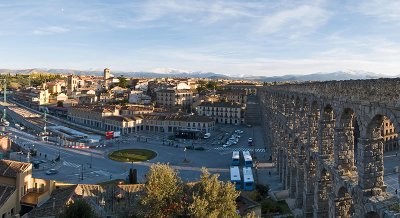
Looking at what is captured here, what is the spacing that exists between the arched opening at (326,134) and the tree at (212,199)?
28.3 ft

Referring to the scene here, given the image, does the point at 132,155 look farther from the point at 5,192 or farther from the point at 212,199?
the point at 212,199

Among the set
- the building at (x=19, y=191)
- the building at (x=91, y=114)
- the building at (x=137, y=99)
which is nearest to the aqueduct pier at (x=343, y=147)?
the building at (x=19, y=191)

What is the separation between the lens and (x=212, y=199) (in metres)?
23.5

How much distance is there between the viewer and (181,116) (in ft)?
306

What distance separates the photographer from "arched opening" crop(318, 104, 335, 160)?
28.4 meters

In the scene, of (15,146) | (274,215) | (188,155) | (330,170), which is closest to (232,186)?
(330,170)

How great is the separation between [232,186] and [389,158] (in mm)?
55251

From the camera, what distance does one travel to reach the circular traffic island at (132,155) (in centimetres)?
6337

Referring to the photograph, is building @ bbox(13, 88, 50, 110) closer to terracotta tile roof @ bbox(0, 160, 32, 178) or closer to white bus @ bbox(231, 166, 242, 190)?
white bus @ bbox(231, 166, 242, 190)

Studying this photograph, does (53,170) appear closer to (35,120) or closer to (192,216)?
(192,216)

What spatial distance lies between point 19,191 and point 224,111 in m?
81.0

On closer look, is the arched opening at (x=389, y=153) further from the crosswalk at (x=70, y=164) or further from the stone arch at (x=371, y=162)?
the crosswalk at (x=70, y=164)

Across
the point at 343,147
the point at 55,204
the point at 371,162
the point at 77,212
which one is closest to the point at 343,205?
the point at 343,147

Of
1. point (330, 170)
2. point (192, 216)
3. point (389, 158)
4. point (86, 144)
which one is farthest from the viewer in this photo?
point (86, 144)
